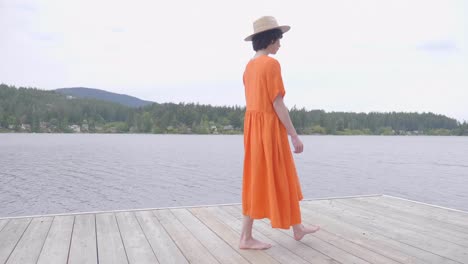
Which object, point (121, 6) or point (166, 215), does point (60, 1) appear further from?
point (166, 215)

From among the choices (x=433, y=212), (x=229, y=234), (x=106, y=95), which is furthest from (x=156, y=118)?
(x=229, y=234)

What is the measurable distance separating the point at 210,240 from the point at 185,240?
0.71ft

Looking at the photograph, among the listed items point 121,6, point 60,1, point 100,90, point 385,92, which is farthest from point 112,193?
point 100,90

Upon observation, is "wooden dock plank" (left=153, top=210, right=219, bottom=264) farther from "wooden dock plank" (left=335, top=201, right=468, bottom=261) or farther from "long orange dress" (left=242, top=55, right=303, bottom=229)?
"wooden dock plank" (left=335, top=201, right=468, bottom=261)

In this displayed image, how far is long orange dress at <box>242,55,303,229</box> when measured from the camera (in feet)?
10.2

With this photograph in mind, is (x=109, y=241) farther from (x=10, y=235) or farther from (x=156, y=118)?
(x=156, y=118)

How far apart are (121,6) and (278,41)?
47391 mm

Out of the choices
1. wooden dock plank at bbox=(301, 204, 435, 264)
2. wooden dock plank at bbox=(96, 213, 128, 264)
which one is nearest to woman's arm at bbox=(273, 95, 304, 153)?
wooden dock plank at bbox=(301, 204, 435, 264)

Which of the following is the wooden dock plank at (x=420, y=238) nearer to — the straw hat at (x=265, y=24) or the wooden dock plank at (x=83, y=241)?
the straw hat at (x=265, y=24)

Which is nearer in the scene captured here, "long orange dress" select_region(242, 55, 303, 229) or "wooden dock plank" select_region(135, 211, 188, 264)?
"wooden dock plank" select_region(135, 211, 188, 264)

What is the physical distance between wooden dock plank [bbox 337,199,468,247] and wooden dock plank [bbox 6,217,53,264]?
3.42 m

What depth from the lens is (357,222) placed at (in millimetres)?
4219

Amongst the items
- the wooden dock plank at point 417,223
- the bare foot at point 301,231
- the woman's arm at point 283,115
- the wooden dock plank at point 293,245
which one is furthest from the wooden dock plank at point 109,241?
the wooden dock plank at point 417,223

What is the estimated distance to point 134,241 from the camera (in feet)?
11.1
